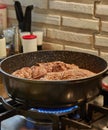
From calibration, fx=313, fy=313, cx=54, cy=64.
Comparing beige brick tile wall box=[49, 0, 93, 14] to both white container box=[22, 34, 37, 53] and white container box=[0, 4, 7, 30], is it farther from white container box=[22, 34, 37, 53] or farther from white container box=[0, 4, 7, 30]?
white container box=[0, 4, 7, 30]

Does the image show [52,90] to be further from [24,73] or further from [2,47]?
[2,47]

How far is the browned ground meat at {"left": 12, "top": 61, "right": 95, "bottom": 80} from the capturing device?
104cm

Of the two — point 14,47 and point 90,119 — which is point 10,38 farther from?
point 90,119

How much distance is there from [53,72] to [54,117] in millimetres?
250

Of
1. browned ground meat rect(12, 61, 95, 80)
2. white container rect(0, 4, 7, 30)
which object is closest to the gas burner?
browned ground meat rect(12, 61, 95, 80)

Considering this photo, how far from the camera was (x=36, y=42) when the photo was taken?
155cm

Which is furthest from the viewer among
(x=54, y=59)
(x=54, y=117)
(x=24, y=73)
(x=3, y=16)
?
(x=3, y=16)

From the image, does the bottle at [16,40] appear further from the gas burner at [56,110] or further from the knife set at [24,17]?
the gas burner at [56,110]

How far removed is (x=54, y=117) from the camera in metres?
0.90

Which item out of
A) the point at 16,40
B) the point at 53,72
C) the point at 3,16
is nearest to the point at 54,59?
the point at 53,72

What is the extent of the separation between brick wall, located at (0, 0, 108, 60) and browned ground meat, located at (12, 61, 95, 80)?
32 centimetres

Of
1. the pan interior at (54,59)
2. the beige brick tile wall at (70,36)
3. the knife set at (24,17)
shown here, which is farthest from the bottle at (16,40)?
the pan interior at (54,59)

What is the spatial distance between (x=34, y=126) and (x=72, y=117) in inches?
4.8

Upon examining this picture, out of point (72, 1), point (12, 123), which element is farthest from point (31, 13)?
point (12, 123)
